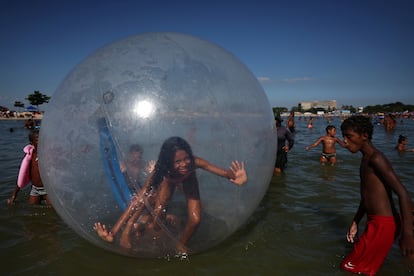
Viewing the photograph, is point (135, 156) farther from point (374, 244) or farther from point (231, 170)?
point (374, 244)

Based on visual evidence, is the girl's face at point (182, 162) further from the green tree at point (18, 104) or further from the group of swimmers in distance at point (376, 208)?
the green tree at point (18, 104)

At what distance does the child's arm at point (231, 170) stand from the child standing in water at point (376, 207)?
3.36 ft

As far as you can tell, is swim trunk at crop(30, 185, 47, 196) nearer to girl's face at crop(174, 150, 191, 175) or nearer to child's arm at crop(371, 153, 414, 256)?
girl's face at crop(174, 150, 191, 175)

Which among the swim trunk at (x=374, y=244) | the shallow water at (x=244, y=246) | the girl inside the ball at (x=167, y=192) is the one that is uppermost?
the girl inside the ball at (x=167, y=192)

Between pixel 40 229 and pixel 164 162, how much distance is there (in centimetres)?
278

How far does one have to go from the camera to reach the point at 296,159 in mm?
10031

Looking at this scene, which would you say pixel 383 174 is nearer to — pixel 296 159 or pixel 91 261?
pixel 91 261

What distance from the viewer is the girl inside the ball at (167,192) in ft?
8.18

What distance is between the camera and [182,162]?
2.53m

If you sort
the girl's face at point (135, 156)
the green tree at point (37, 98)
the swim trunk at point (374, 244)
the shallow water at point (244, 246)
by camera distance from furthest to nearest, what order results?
the green tree at point (37, 98)
the shallow water at point (244, 246)
the swim trunk at point (374, 244)
the girl's face at point (135, 156)

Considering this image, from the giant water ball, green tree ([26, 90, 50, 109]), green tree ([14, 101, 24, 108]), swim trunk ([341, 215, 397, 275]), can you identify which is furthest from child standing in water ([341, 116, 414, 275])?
green tree ([14, 101, 24, 108])

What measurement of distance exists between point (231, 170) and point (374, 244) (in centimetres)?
138

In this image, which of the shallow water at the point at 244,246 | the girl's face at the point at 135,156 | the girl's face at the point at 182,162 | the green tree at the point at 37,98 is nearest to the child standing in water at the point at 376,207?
the shallow water at the point at 244,246

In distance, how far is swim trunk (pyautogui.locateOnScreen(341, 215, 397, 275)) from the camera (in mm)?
2607
